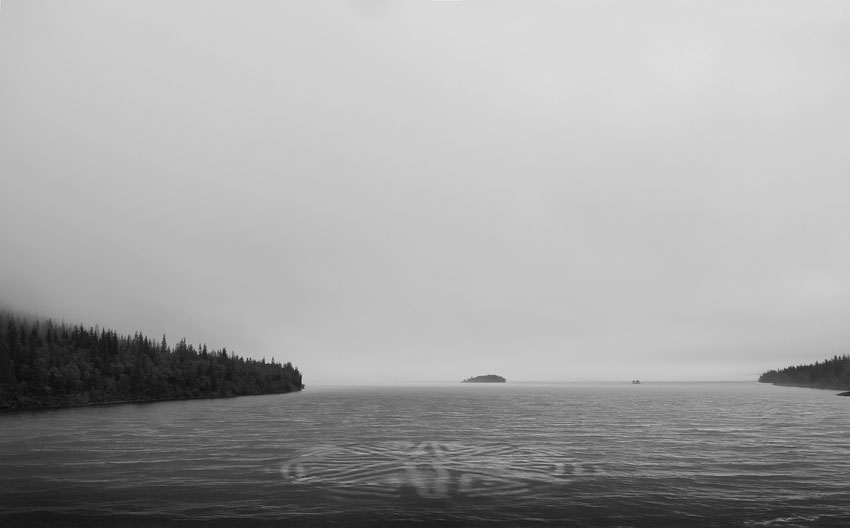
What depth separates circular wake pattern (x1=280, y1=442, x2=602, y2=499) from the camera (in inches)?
1930

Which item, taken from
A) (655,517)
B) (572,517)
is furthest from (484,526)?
(655,517)

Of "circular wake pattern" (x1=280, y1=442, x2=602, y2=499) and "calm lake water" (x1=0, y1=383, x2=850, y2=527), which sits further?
"circular wake pattern" (x1=280, y1=442, x2=602, y2=499)

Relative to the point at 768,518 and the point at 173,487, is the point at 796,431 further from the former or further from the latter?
the point at 173,487

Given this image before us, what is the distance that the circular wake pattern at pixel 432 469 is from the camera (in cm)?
4903

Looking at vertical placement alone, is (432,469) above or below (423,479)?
below

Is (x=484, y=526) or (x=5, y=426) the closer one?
(x=484, y=526)

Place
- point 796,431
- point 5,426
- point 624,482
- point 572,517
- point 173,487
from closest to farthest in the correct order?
point 572,517 → point 173,487 → point 624,482 → point 796,431 → point 5,426

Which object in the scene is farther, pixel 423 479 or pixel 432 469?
pixel 432 469

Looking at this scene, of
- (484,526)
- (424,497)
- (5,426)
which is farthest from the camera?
(5,426)

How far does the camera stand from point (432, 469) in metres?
59.0

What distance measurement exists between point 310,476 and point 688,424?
4042 inches

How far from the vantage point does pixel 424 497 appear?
45.7 meters

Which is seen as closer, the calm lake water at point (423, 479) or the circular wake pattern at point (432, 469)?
the calm lake water at point (423, 479)

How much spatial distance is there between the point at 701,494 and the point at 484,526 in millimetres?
23794
